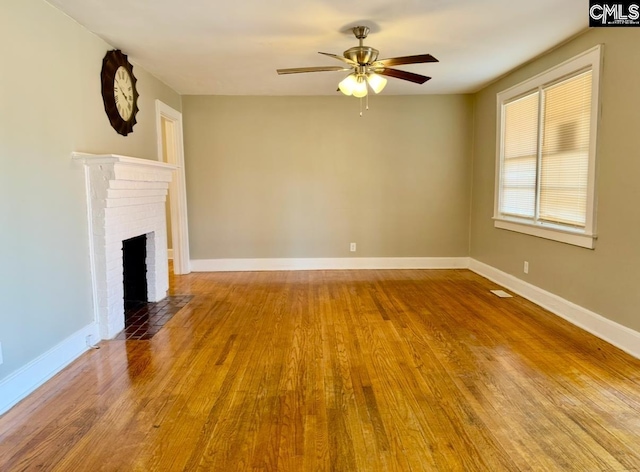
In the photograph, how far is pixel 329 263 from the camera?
226 inches

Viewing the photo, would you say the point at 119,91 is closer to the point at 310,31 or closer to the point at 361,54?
the point at 310,31

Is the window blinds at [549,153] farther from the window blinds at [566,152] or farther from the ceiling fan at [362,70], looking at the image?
the ceiling fan at [362,70]

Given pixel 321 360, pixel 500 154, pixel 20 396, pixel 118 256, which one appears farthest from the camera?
pixel 500 154

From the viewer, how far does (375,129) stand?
5.54m

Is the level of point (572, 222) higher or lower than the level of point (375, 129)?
lower

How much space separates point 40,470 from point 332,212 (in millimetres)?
4431

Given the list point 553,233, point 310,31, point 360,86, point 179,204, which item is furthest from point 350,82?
point 179,204

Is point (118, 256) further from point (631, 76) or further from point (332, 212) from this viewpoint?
point (631, 76)

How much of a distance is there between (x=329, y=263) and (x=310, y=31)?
3302 millimetres

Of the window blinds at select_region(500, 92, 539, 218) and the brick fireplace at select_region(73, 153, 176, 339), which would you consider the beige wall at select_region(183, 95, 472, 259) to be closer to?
the window blinds at select_region(500, 92, 539, 218)

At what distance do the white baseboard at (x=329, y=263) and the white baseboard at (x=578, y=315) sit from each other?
92 centimetres

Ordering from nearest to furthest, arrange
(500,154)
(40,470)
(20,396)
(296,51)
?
(40,470), (20,396), (296,51), (500,154)

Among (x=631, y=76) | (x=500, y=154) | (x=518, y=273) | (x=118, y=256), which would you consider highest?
(x=631, y=76)

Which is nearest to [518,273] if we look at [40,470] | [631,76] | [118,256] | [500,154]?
[500,154]
